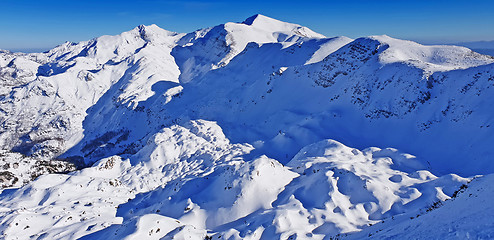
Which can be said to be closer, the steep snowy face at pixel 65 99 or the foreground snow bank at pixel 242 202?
the foreground snow bank at pixel 242 202

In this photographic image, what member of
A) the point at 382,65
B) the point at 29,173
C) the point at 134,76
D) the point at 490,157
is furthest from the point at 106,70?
the point at 490,157

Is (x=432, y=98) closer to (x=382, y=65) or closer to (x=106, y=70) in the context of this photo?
(x=382, y=65)

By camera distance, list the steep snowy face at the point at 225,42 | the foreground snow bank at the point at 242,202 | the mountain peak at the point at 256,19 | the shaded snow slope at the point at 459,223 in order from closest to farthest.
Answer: the shaded snow slope at the point at 459,223
the foreground snow bank at the point at 242,202
the steep snowy face at the point at 225,42
the mountain peak at the point at 256,19

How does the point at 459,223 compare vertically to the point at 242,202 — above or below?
above

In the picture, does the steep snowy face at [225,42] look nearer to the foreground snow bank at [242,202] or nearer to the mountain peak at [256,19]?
the mountain peak at [256,19]

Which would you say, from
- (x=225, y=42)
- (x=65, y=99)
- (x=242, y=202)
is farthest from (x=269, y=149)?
(x=65, y=99)

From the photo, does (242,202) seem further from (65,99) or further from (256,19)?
(256,19)

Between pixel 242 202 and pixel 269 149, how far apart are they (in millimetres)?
31594

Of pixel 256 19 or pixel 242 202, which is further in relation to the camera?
pixel 256 19

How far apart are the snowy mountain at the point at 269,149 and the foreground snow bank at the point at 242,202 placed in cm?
16

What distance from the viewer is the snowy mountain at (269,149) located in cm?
2621

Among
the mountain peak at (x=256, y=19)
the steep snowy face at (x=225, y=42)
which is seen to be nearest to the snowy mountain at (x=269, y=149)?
the steep snowy face at (x=225, y=42)

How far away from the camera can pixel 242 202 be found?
29203 mm

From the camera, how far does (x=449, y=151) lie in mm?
45438
